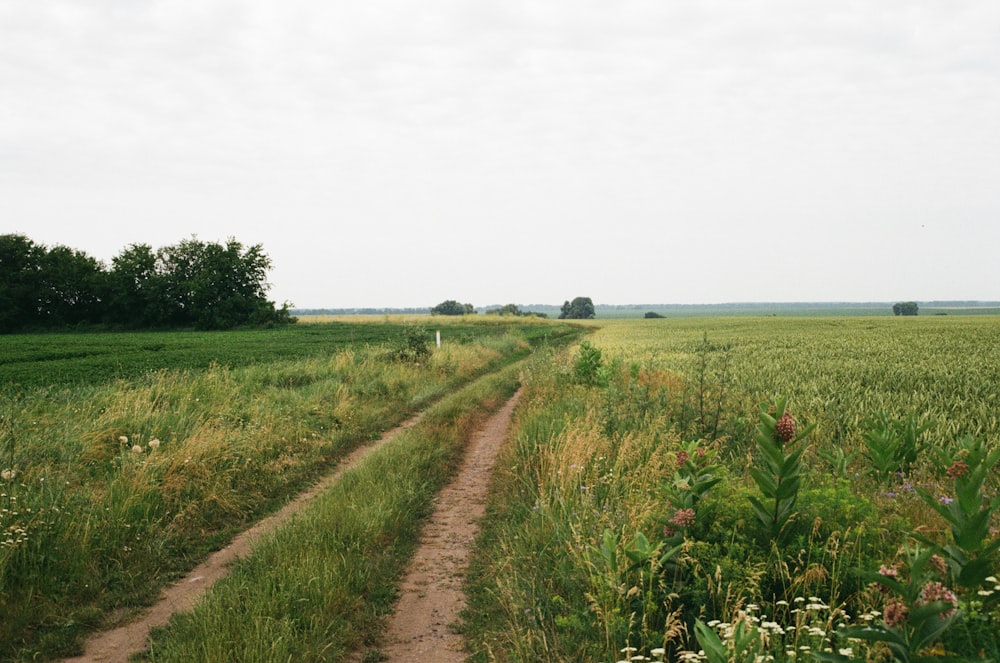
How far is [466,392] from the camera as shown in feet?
53.9

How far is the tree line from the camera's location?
5925 cm

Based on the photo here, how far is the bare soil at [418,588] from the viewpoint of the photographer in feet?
15.2

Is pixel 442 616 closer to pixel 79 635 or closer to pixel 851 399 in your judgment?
pixel 79 635

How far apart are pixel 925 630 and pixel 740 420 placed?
17.4 ft

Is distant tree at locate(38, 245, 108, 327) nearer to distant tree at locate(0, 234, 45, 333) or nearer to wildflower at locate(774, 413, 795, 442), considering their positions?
distant tree at locate(0, 234, 45, 333)

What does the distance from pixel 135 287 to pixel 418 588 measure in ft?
229

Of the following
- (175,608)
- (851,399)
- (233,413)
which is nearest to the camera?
(175,608)

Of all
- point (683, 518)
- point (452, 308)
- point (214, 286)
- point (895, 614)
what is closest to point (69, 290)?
point (214, 286)

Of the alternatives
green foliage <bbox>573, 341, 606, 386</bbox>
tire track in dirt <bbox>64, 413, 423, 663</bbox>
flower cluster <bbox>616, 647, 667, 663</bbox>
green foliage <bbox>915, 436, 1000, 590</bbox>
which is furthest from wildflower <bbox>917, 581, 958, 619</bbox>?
green foliage <bbox>573, 341, 606, 386</bbox>

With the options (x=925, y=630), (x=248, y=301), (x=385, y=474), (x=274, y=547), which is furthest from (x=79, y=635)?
(x=248, y=301)

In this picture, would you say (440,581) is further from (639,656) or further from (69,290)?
(69,290)

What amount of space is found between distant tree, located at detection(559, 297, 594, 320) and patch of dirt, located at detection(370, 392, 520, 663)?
493ft

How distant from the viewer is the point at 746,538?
14.4 ft

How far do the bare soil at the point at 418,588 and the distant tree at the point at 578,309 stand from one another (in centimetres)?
15088
